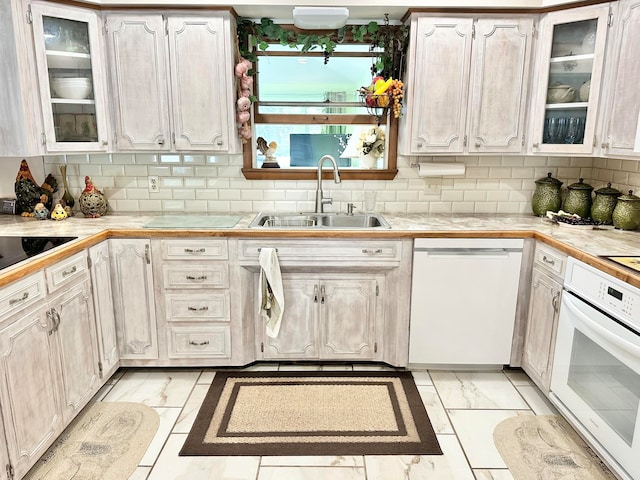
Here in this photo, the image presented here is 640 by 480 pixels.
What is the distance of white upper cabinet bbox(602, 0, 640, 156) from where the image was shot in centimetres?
236

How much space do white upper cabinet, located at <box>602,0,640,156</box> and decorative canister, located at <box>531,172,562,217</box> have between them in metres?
0.53

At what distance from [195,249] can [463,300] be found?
5.27ft

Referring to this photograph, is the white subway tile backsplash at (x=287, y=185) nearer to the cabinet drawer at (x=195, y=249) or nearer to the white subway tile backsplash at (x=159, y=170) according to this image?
the white subway tile backsplash at (x=159, y=170)

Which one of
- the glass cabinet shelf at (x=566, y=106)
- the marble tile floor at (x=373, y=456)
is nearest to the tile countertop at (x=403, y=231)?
→ the glass cabinet shelf at (x=566, y=106)

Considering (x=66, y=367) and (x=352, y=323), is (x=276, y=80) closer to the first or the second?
(x=352, y=323)

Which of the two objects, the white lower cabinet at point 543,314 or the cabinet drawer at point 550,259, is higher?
the cabinet drawer at point 550,259

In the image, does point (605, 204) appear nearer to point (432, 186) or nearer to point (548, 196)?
point (548, 196)

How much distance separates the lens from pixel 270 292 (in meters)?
2.76

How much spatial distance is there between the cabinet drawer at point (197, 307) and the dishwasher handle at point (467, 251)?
1198 mm

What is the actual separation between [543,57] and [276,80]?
169 centimetres

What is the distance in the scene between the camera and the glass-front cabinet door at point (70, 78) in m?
2.47

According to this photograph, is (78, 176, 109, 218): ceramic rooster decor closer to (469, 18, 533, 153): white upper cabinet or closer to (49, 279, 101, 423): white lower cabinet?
(49, 279, 101, 423): white lower cabinet

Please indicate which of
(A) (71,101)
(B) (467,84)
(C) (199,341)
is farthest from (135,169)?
(B) (467,84)

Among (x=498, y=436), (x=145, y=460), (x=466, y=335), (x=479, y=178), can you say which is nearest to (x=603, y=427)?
(x=498, y=436)
